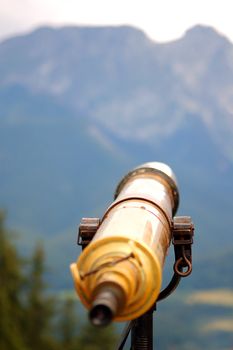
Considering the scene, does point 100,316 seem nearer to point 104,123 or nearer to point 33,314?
point 33,314

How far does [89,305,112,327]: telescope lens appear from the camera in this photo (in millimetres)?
2408

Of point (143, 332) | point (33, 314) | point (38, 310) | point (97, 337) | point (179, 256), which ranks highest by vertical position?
point (97, 337)

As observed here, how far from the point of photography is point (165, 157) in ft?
173

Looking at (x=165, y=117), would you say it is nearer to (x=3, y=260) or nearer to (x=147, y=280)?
(x=3, y=260)

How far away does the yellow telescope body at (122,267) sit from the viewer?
252 centimetres

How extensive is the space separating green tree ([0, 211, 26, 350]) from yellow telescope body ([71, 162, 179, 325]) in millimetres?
14718

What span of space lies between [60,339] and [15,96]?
136 feet

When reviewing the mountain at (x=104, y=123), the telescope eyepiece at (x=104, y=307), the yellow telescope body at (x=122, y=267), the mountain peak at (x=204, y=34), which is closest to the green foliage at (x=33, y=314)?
the yellow telescope body at (x=122, y=267)

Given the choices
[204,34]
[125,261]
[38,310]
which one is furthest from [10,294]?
[204,34]

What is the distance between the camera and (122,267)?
2668 millimetres

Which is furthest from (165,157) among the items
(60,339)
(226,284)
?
(60,339)

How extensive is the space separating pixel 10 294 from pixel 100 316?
58.3 ft

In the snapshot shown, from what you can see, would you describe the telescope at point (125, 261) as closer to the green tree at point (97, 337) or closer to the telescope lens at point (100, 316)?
the telescope lens at point (100, 316)

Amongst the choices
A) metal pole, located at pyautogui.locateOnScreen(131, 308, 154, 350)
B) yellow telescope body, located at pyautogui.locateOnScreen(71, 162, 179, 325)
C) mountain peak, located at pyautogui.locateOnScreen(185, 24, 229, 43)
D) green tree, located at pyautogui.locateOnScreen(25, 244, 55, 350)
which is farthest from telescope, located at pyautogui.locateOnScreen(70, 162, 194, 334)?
mountain peak, located at pyautogui.locateOnScreen(185, 24, 229, 43)
